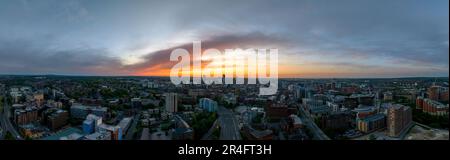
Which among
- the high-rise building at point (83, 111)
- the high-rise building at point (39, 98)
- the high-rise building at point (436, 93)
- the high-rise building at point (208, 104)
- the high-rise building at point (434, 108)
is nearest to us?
the high-rise building at point (434, 108)

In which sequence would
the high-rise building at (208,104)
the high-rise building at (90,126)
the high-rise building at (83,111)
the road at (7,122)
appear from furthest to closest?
the high-rise building at (208,104) → the high-rise building at (83,111) → the high-rise building at (90,126) → the road at (7,122)

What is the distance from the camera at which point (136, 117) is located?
379 centimetres

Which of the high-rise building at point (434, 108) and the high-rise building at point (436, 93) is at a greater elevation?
the high-rise building at point (436, 93)

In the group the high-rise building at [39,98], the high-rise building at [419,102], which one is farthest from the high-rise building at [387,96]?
the high-rise building at [39,98]

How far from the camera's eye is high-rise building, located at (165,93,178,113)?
4.52 metres

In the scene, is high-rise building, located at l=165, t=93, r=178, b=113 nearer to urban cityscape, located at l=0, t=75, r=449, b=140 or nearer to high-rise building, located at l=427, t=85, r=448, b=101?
urban cityscape, located at l=0, t=75, r=449, b=140

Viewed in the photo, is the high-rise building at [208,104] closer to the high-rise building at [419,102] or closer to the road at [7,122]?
the road at [7,122]

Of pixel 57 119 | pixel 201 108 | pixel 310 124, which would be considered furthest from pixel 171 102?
pixel 310 124

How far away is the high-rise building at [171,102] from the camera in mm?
4517

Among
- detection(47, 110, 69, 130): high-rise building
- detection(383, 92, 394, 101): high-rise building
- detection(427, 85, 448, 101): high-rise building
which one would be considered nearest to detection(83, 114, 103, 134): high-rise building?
detection(47, 110, 69, 130): high-rise building

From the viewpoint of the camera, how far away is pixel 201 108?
4.38 metres

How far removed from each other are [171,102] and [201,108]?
0.65 meters
